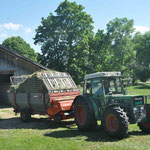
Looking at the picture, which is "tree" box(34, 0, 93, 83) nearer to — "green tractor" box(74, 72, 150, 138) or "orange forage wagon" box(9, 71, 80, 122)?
"orange forage wagon" box(9, 71, 80, 122)

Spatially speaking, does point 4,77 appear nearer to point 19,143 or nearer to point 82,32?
point 82,32

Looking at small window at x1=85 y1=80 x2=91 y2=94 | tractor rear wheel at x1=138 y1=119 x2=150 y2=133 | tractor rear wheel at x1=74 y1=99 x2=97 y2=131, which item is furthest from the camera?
small window at x1=85 y1=80 x2=91 y2=94

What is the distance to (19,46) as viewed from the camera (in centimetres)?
5069

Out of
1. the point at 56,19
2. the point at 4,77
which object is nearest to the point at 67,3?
the point at 56,19

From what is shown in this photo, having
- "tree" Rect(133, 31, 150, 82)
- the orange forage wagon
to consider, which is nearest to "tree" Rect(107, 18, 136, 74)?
"tree" Rect(133, 31, 150, 82)

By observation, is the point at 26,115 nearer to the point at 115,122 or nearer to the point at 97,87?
the point at 97,87

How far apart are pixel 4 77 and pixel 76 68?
31.2 feet

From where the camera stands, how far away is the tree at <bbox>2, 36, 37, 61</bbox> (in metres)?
50.3

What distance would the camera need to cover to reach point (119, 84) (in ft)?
30.1

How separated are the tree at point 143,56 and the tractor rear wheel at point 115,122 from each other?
44.1 meters

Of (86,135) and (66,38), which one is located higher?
(66,38)

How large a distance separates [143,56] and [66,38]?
2550 cm

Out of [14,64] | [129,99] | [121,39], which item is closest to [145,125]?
[129,99]

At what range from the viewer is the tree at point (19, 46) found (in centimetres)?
5034
